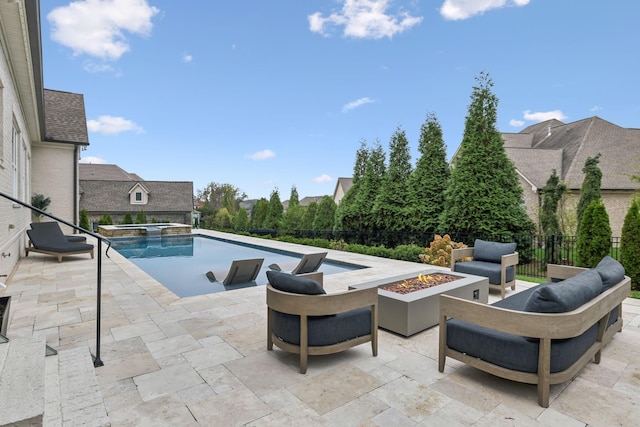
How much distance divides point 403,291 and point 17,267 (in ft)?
30.1

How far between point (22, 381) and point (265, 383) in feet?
5.31

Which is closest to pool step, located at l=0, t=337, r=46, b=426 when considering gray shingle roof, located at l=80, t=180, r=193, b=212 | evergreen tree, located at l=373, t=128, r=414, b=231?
evergreen tree, located at l=373, t=128, r=414, b=231

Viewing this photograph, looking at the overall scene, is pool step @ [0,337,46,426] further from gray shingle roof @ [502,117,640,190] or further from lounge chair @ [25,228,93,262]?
gray shingle roof @ [502,117,640,190]

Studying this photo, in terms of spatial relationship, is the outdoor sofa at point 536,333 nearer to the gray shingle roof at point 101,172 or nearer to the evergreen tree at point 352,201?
the evergreen tree at point 352,201

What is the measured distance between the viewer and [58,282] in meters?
6.64

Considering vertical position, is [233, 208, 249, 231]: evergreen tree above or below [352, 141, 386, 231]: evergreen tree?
below

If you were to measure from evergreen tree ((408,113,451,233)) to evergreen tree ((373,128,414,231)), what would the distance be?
69 cm

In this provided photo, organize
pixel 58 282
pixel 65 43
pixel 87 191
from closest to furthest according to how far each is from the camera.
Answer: pixel 58 282 < pixel 65 43 < pixel 87 191

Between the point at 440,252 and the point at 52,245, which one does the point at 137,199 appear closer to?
the point at 52,245

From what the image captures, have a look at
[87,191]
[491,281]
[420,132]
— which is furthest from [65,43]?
[87,191]

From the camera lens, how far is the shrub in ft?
29.3

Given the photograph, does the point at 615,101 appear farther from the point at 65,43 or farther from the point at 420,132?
the point at 65,43

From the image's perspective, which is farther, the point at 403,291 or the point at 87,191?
the point at 87,191

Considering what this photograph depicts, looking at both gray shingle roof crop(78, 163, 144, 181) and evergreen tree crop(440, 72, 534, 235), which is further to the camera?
gray shingle roof crop(78, 163, 144, 181)
